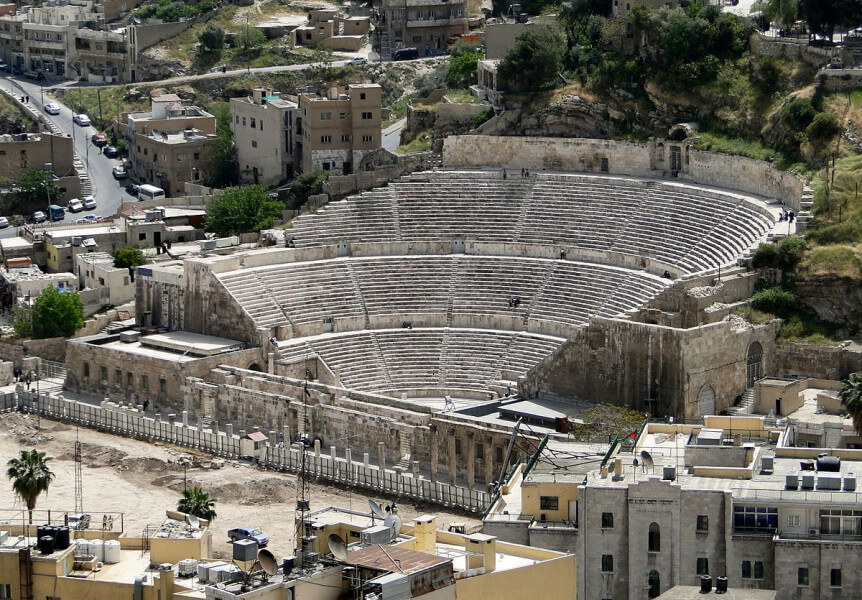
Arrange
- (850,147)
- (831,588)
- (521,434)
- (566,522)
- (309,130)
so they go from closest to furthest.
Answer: (831,588) → (566,522) → (521,434) → (850,147) → (309,130)

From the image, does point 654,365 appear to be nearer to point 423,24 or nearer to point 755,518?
point 755,518

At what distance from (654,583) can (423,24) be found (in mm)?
87739

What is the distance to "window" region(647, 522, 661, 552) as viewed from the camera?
6203 cm

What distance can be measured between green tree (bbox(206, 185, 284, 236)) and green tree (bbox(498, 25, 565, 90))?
1380cm

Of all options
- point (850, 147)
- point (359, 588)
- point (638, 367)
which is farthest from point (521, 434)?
point (359, 588)

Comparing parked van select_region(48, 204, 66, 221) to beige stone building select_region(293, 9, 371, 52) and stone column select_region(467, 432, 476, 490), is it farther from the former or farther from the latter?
stone column select_region(467, 432, 476, 490)

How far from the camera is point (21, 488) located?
76562 mm

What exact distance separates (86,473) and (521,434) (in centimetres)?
1788

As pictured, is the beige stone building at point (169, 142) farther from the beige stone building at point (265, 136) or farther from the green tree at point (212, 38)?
the green tree at point (212, 38)

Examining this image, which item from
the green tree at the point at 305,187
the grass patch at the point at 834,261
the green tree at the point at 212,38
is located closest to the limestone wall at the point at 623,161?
the grass patch at the point at 834,261

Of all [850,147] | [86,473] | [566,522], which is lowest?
[86,473]

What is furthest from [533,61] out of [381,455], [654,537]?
[654,537]

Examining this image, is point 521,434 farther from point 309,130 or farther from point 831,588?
point 309,130

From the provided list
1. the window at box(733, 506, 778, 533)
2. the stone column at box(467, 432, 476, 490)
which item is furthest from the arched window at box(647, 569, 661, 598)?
the stone column at box(467, 432, 476, 490)
